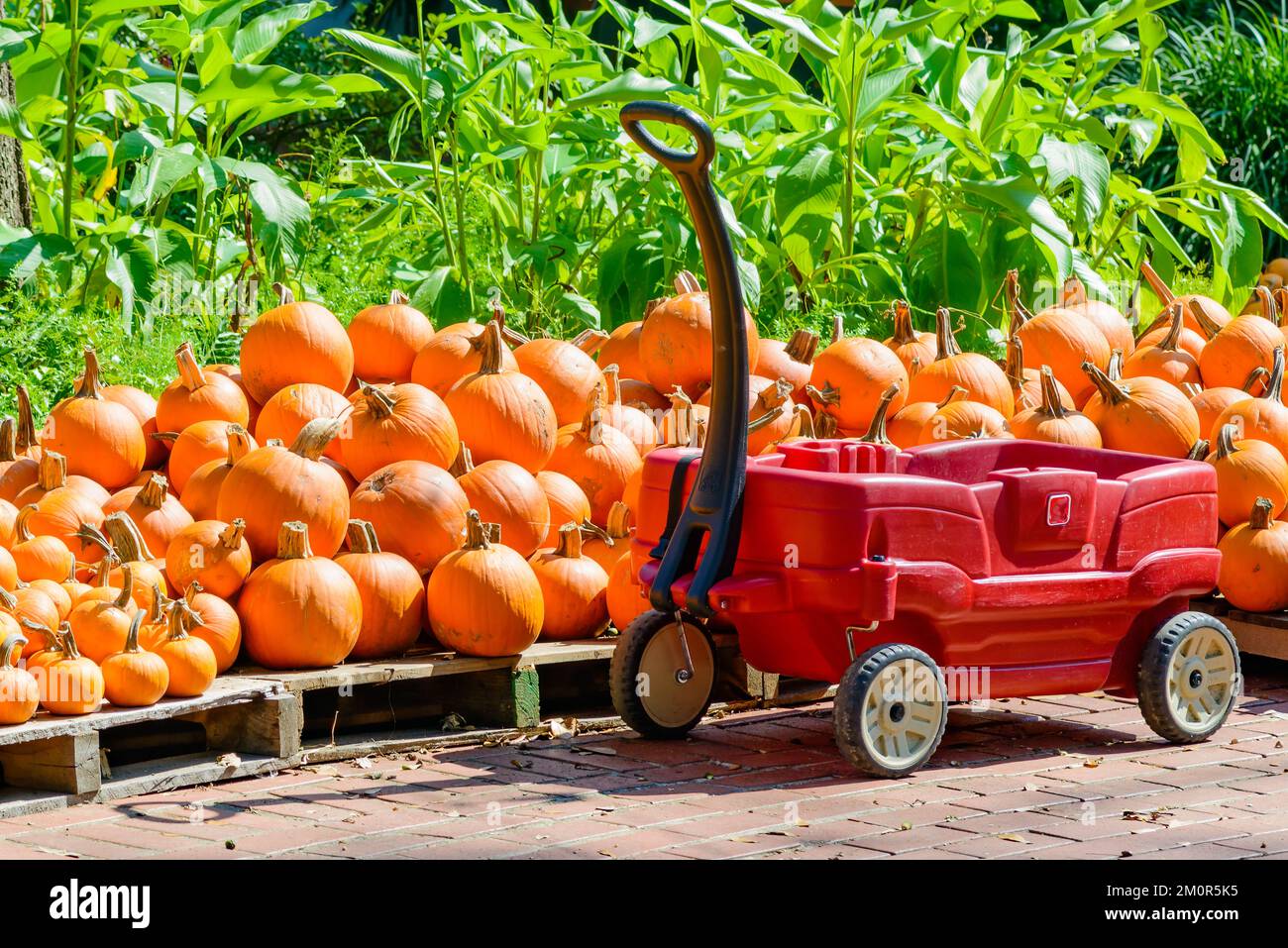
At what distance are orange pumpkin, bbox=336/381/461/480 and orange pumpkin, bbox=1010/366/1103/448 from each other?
5.85 ft

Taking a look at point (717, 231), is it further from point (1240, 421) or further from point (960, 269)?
point (960, 269)

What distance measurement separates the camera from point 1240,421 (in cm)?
513

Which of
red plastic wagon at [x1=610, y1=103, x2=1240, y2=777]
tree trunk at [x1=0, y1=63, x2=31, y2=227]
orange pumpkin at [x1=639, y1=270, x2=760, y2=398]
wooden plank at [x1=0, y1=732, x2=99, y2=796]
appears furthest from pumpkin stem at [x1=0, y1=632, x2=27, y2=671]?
tree trunk at [x1=0, y1=63, x2=31, y2=227]

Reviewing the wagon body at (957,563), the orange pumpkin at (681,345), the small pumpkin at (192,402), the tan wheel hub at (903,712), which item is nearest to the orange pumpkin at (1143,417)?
the wagon body at (957,563)

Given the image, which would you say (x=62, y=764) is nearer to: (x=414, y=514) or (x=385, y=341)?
(x=414, y=514)

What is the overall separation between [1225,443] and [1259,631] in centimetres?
59

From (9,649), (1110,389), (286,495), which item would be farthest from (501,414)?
(1110,389)

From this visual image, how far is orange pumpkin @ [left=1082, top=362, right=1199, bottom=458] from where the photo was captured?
201 inches

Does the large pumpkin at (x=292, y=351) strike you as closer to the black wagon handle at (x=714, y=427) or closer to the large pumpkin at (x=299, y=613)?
the large pumpkin at (x=299, y=613)

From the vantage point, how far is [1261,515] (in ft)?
15.8

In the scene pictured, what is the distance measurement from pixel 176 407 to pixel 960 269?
3301 mm

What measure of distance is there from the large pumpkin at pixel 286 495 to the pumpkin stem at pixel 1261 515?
269 cm

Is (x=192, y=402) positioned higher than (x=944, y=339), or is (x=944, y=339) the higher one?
(x=944, y=339)
